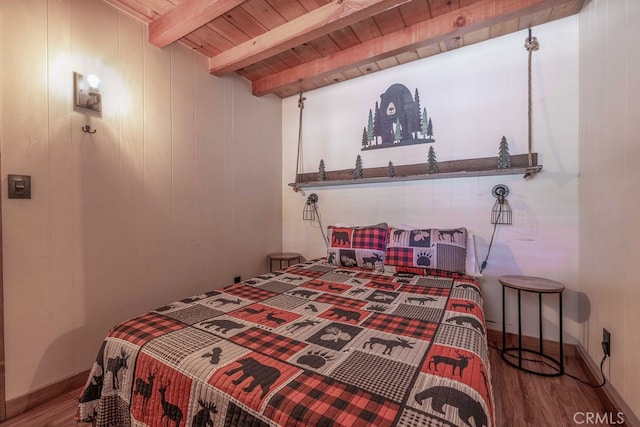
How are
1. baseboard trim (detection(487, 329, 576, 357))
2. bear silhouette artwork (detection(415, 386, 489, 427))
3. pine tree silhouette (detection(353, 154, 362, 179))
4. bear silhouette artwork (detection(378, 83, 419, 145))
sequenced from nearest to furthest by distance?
bear silhouette artwork (detection(415, 386, 489, 427)) < baseboard trim (detection(487, 329, 576, 357)) < bear silhouette artwork (detection(378, 83, 419, 145)) < pine tree silhouette (detection(353, 154, 362, 179))

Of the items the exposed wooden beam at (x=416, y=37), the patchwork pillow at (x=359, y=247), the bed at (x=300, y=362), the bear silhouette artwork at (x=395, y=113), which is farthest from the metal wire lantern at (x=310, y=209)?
the bed at (x=300, y=362)

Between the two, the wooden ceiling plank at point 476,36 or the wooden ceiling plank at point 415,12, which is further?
the wooden ceiling plank at point 476,36

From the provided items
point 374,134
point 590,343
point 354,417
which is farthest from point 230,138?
point 590,343

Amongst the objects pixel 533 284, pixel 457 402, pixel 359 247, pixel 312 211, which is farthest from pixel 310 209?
pixel 457 402

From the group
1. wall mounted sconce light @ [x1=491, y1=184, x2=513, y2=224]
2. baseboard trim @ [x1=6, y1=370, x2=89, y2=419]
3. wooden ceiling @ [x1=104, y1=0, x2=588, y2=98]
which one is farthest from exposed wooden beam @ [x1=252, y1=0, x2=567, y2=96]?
baseboard trim @ [x1=6, y1=370, x2=89, y2=419]

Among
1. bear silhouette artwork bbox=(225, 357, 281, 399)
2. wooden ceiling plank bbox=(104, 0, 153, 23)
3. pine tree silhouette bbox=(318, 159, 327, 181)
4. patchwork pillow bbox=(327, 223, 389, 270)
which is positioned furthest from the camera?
pine tree silhouette bbox=(318, 159, 327, 181)

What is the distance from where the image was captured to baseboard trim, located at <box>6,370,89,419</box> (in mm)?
1478

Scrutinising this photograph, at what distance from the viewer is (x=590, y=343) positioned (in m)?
1.78

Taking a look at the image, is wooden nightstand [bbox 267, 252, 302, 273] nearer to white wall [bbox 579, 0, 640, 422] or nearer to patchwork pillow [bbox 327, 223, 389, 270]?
patchwork pillow [bbox 327, 223, 389, 270]

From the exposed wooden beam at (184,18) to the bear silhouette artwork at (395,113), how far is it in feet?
5.26

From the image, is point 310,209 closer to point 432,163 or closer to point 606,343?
point 432,163

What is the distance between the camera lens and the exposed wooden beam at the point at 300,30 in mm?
1726

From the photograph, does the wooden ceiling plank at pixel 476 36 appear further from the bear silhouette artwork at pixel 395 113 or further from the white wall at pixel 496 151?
the bear silhouette artwork at pixel 395 113

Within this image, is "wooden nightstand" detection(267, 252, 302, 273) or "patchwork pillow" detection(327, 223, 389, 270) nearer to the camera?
"patchwork pillow" detection(327, 223, 389, 270)
